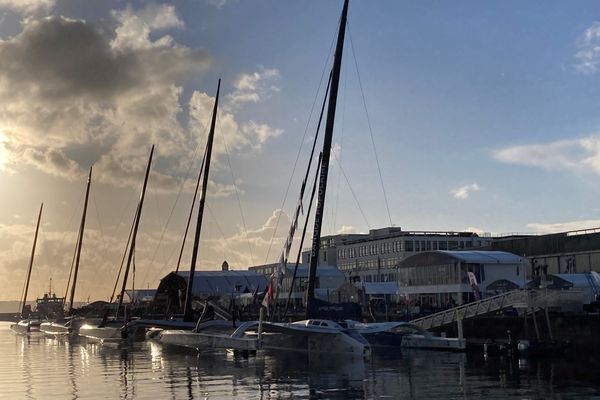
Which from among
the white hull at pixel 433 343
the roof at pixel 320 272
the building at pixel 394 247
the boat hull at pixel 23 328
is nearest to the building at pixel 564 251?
the roof at pixel 320 272

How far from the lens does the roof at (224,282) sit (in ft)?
358

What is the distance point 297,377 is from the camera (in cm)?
3716

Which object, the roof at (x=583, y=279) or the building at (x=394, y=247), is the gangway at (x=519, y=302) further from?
the building at (x=394, y=247)

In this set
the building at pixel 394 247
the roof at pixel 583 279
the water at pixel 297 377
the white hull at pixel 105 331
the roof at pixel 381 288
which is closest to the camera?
the water at pixel 297 377

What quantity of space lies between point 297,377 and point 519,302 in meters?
28.8

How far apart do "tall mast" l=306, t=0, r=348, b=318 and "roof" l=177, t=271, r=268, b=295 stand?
57.4m

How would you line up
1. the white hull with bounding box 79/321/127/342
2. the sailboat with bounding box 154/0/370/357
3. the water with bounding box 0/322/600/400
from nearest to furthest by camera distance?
the water with bounding box 0/322/600/400 → the sailboat with bounding box 154/0/370/357 → the white hull with bounding box 79/321/127/342

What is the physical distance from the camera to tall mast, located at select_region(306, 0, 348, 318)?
50.7 meters

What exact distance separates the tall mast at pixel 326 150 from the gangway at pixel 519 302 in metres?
12.7

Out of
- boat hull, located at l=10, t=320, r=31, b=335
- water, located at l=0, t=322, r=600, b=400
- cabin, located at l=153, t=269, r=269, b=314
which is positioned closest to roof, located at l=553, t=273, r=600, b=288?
water, located at l=0, t=322, r=600, b=400

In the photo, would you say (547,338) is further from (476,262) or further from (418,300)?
(418,300)

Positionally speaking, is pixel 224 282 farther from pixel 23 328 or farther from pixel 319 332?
pixel 319 332

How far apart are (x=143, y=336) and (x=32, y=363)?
33.1 m

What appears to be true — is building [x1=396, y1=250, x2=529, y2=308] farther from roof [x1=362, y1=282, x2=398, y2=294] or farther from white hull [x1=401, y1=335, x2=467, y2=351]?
white hull [x1=401, y1=335, x2=467, y2=351]
